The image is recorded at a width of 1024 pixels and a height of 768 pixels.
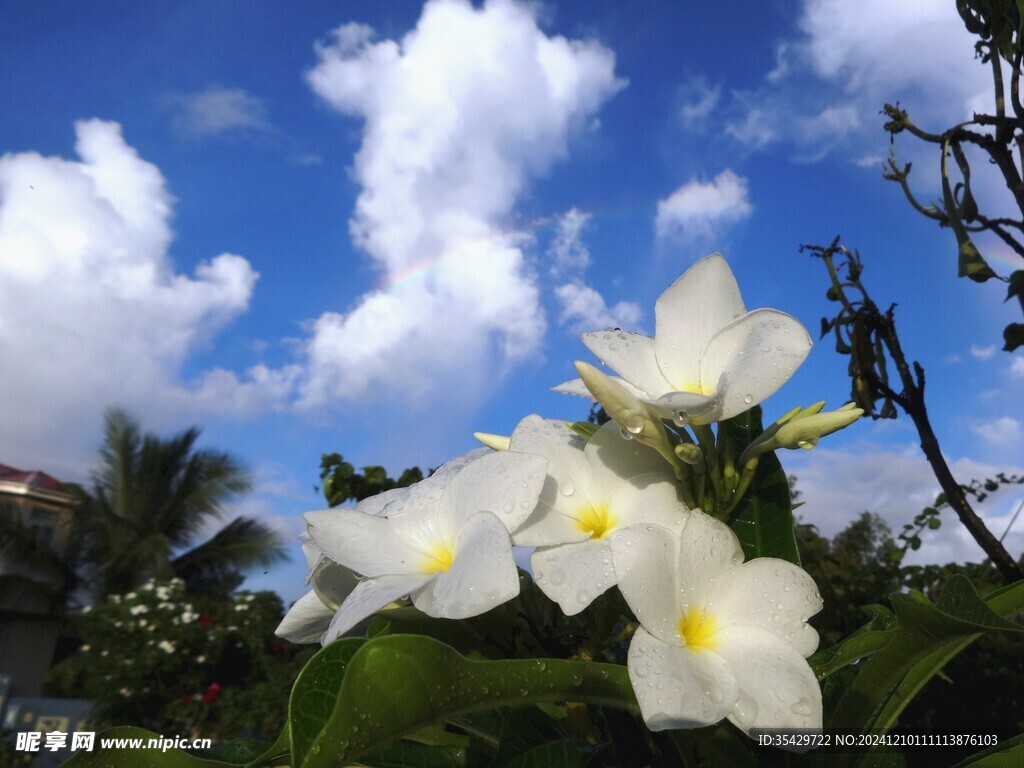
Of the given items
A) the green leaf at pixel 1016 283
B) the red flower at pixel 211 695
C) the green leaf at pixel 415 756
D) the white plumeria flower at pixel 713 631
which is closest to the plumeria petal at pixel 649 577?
the white plumeria flower at pixel 713 631

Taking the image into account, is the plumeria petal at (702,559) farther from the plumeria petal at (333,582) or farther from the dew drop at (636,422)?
the plumeria petal at (333,582)

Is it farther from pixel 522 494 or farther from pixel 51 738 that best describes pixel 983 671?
pixel 51 738

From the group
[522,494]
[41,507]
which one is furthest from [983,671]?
[41,507]

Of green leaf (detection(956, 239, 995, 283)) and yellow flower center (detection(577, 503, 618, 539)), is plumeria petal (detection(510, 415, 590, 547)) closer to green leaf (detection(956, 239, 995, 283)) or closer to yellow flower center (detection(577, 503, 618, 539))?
yellow flower center (detection(577, 503, 618, 539))

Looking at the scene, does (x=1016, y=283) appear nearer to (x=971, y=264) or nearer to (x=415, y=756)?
(x=971, y=264)

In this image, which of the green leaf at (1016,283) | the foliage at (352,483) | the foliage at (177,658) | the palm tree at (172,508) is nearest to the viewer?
the green leaf at (1016,283)

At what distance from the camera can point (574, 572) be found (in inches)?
17.5

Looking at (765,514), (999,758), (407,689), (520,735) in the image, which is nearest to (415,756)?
(520,735)

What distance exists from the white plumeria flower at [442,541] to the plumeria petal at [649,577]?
0.06 m

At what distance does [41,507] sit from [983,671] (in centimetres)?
1486

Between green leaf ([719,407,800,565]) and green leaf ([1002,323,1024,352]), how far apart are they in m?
1.56

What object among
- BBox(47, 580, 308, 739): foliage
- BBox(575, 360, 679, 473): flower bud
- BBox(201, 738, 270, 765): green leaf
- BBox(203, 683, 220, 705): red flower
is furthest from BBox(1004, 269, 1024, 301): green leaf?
BBox(203, 683, 220, 705): red flower

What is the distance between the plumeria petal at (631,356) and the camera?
543 mm

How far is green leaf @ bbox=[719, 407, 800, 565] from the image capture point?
56cm
